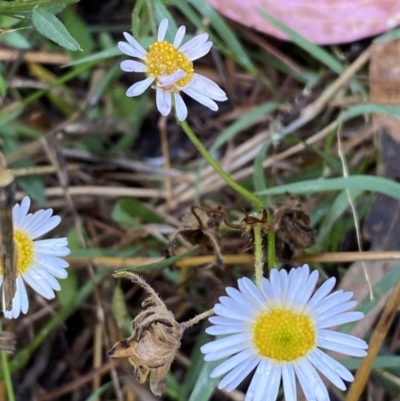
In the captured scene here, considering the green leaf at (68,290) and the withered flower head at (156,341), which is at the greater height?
the green leaf at (68,290)

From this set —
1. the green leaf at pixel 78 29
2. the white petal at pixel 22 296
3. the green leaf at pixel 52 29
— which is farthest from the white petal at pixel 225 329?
the green leaf at pixel 78 29

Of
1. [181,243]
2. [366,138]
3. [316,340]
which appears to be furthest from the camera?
[366,138]

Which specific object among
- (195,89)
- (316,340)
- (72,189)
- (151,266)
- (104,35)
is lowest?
(316,340)

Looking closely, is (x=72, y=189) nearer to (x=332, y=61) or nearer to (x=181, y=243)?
(x=181, y=243)

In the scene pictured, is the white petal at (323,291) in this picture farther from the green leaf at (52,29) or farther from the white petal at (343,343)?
the green leaf at (52,29)

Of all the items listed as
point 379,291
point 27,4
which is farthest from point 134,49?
point 379,291

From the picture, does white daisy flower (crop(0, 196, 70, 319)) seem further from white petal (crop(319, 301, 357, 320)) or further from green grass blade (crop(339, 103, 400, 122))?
green grass blade (crop(339, 103, 400, 122))

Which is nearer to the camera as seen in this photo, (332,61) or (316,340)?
(316,340)

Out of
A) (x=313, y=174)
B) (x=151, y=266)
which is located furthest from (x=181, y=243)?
(x=313, y=174)
